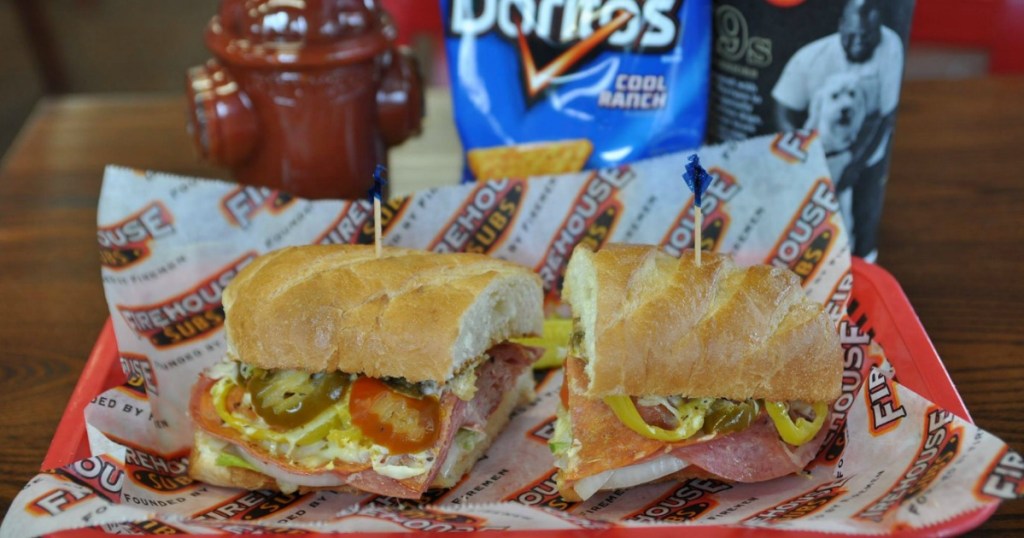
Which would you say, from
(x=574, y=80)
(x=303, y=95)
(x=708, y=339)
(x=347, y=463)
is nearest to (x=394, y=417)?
(x=347, y=463)

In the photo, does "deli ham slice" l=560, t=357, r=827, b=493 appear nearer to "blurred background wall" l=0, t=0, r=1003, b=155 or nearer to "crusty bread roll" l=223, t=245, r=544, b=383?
"crusty bread roll" l=223, t=245, r=544, b=383

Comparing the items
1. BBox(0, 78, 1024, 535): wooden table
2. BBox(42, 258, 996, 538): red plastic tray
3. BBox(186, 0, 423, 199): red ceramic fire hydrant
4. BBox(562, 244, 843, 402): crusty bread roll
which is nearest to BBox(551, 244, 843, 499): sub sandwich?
BBox(562, 244, 843, 402): crusty bread roll

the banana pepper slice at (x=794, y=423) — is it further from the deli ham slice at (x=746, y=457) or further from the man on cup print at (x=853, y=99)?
the man on cup print at (x=853, y=99)

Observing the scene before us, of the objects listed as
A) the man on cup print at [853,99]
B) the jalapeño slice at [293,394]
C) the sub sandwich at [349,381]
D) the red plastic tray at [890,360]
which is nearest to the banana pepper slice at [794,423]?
the red plastic tray at [890,360]

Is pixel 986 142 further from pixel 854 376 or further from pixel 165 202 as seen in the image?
pixel 165 202

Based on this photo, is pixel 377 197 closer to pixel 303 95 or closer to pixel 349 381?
pixel 349 381

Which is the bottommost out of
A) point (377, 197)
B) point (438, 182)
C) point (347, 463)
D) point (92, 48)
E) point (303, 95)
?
point (92, 48)

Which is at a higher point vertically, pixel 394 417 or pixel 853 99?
pixel 853 99
